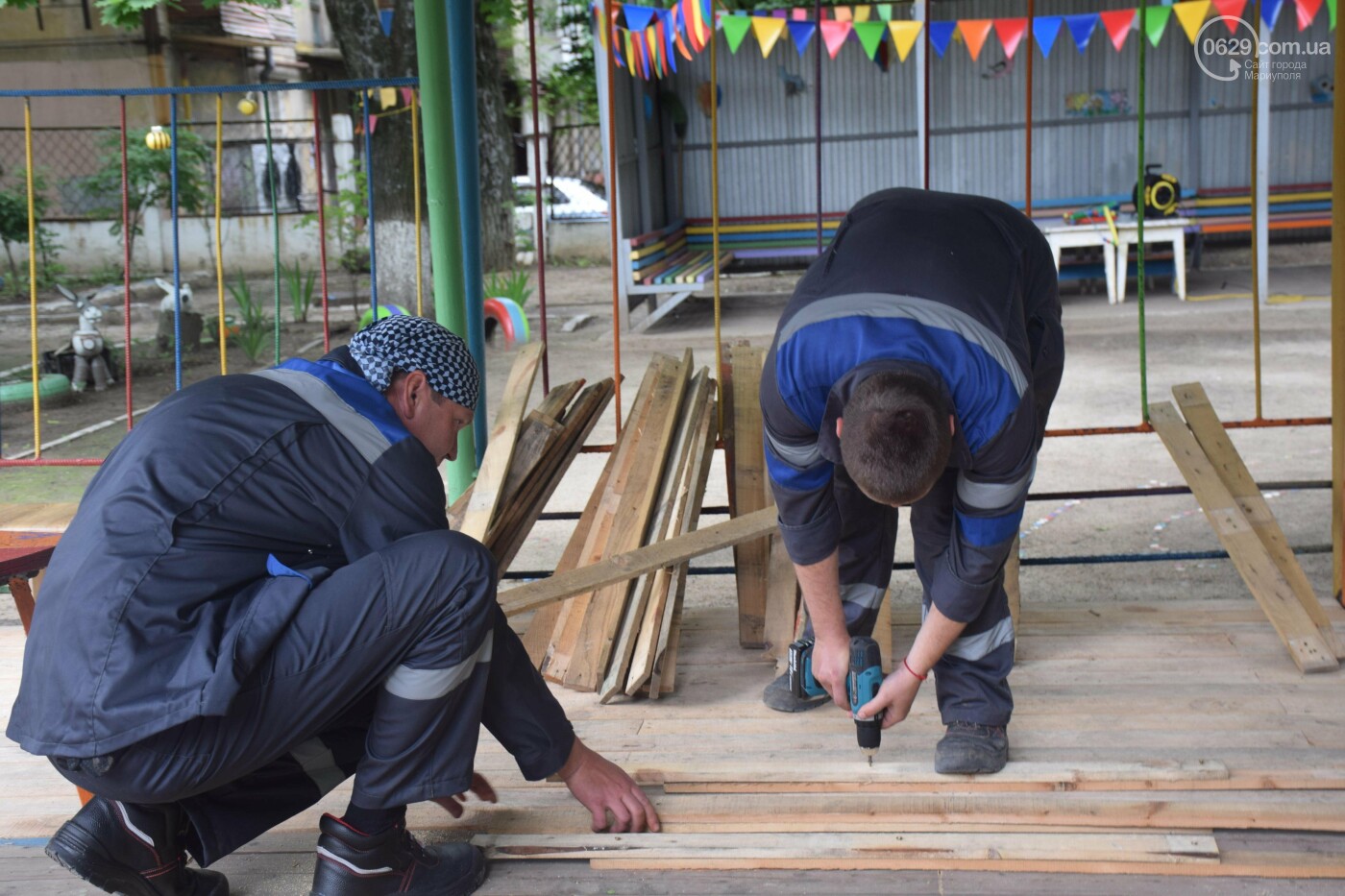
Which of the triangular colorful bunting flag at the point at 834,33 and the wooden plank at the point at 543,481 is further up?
the triangular colorful bunting flag at the point at 834,33

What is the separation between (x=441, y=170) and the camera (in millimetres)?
4094

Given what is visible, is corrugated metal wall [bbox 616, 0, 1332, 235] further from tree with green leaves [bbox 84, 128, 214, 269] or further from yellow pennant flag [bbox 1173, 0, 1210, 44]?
tree with green leaves [bbox 84, 128, 214, 269]

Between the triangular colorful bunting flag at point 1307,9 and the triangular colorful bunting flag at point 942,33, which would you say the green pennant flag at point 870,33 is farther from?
the triangular colorful bunting flag at point 1307,9

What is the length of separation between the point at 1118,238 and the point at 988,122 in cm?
303

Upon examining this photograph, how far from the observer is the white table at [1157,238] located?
38.5ft

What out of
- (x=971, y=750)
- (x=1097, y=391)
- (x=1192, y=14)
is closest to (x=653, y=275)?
(x=1097, y=391)

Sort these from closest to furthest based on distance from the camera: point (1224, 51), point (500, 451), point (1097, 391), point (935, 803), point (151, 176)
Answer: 1. point (935, 803)
2. point (500, 451)
3. point (1097, 391)
4. point (151, 176)
5. point (1224, 51)

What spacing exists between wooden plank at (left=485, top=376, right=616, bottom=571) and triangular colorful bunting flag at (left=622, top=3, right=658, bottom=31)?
7808mm

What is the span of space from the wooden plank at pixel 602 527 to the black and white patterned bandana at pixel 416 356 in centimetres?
107

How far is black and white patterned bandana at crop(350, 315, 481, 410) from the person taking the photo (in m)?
2.46

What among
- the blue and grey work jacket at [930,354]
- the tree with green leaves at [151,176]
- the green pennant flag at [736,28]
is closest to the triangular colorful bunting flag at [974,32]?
the green pennant flag at [736,28]

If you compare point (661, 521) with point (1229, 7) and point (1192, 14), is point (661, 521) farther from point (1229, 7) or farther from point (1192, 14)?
point (1229, 7)

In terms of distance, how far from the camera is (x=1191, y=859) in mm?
2512

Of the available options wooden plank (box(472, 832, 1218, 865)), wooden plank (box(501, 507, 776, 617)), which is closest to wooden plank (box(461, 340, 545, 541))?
wooden plank (box(501, 507, 776, 617))
